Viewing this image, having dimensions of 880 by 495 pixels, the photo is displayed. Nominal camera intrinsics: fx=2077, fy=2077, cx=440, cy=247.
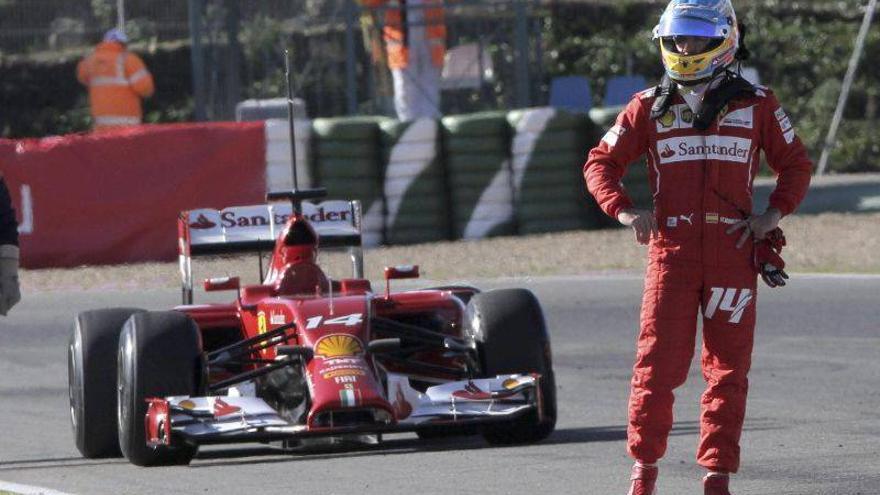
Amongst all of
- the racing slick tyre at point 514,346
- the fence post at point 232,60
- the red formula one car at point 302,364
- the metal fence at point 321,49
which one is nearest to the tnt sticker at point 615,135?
the red formula one car at point 302,364

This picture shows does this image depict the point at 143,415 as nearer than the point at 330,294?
Yes

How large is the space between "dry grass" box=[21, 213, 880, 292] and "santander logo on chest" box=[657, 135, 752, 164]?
9636 mm

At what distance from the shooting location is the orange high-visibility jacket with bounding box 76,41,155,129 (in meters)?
22.5

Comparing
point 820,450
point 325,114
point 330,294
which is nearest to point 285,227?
point 330,294

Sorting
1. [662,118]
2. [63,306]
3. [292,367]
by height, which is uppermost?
[662,118]

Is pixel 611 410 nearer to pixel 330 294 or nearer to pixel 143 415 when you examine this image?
pixel 330 294

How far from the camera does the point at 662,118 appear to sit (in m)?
6.72

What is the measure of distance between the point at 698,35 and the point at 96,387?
11.5 feet

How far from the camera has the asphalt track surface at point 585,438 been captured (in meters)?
7.64

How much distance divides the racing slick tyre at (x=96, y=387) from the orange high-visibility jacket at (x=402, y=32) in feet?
41.1

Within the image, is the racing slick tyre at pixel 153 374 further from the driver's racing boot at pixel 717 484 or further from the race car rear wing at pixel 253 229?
the driver's racing boot at pixel 717 484

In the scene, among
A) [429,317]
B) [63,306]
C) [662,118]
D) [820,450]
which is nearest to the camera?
[662,118]

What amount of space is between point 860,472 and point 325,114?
1761 cm

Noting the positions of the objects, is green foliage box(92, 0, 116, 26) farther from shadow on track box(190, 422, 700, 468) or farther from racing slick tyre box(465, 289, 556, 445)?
racing slick tyre box(465, 289, 556, 445)
